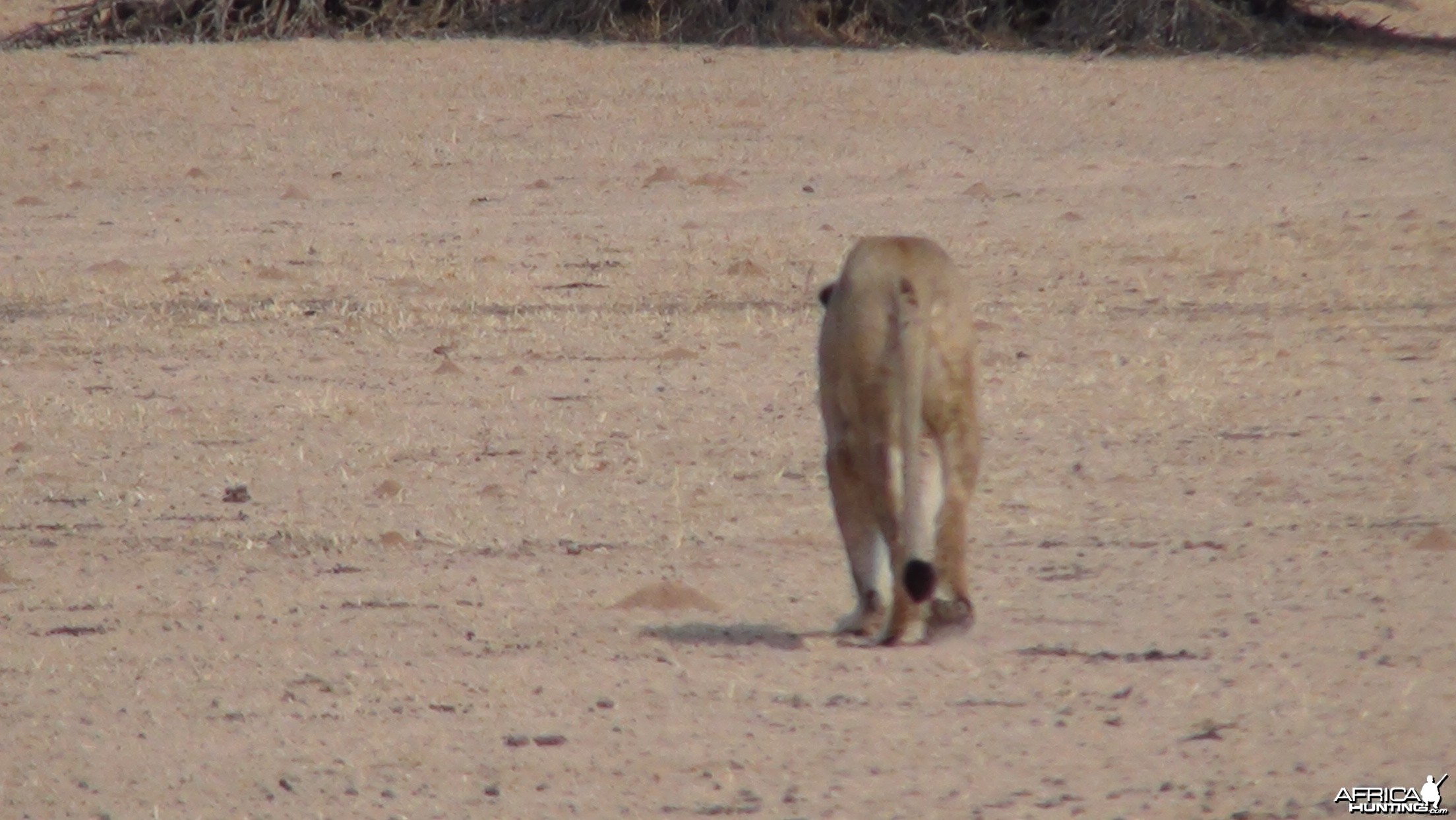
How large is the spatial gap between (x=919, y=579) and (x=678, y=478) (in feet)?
8.22

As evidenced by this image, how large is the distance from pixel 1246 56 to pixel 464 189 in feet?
28.8

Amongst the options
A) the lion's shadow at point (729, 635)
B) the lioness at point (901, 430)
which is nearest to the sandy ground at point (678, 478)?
the lion's shadow at point (729, 635)

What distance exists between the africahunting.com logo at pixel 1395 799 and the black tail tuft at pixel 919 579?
3.89 ft

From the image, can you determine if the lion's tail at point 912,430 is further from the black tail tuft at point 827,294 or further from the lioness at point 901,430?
the black tail tuft at point 827,294

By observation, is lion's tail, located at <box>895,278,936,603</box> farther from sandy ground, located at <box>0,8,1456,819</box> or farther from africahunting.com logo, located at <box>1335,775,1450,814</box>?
africahunting.com logo, located at <box>1335,775,1450,814</box>

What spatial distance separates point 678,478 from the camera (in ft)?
24.9

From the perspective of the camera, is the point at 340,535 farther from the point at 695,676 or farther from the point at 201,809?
the point at 201,809

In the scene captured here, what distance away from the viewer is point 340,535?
691 cm

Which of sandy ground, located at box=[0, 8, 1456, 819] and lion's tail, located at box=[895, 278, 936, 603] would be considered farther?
lion's tail, located at box=[895, 278, 936, 603]

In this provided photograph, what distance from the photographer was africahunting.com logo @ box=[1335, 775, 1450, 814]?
4.17m

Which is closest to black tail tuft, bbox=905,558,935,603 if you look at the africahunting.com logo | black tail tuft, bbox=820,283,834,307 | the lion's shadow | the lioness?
the lioness

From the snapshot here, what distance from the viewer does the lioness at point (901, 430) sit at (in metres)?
5.35

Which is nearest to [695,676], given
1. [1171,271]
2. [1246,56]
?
[1171,271]

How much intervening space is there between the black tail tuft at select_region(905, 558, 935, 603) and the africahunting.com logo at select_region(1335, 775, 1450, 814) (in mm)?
1186
